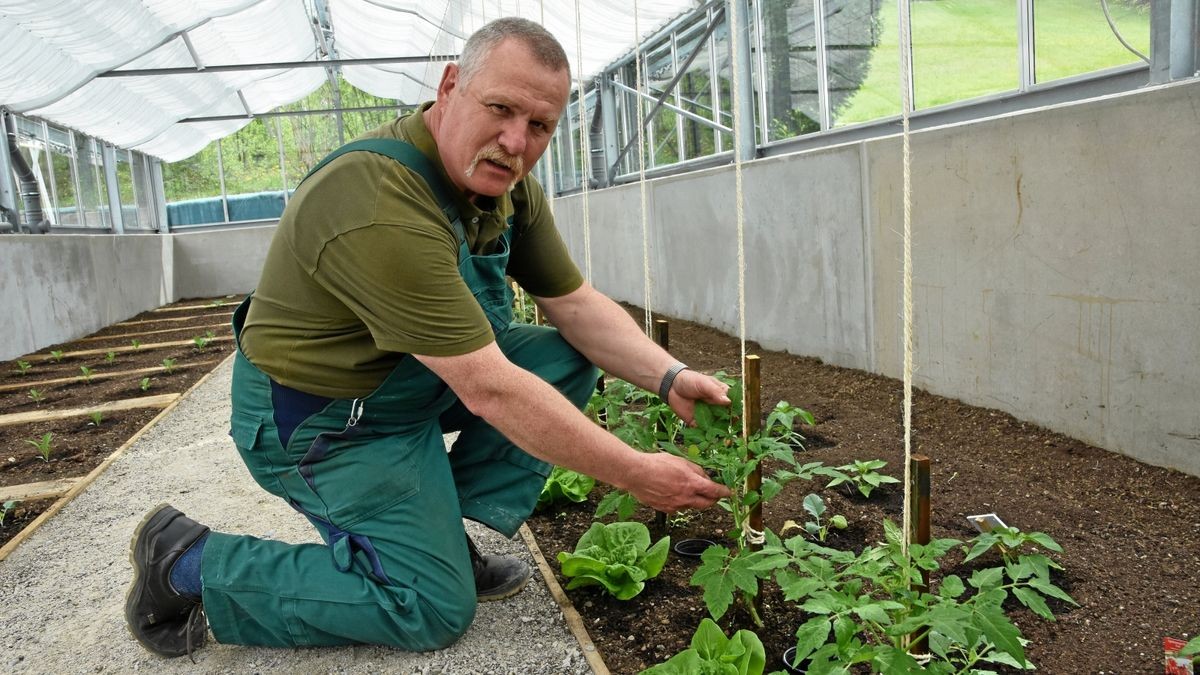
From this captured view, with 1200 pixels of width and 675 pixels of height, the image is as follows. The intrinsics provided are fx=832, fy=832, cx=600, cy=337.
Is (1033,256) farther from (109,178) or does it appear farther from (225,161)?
(225,161)

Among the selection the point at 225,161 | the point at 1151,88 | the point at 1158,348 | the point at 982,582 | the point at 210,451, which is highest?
the point at 225,161

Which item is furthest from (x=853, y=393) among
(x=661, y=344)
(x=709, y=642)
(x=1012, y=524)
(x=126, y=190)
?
(x=126, y=190)

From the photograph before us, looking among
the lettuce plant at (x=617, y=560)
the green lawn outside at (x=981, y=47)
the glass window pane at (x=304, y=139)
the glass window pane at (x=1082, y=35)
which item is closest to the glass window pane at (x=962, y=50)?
the green lawn outside at (x=981, y=47)

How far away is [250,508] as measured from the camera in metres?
2.82

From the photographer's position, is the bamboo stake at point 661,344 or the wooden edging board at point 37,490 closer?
the bamboo stake at point 661,344

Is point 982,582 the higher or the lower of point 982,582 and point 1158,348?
the lower

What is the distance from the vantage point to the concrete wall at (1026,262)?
2176 mm

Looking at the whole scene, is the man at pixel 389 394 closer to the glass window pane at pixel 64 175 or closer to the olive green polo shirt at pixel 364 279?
the olive green polo shirt at pixel 364 279

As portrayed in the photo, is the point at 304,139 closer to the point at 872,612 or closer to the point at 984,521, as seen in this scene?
the point at 984,521

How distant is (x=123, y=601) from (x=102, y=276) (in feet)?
25.1

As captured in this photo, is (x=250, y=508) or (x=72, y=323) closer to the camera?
(x=250, y=508)

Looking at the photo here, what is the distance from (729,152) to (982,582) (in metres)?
4.93

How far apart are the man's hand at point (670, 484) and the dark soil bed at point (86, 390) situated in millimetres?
2256

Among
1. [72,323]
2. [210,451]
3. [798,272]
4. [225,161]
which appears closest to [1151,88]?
[798,272]
